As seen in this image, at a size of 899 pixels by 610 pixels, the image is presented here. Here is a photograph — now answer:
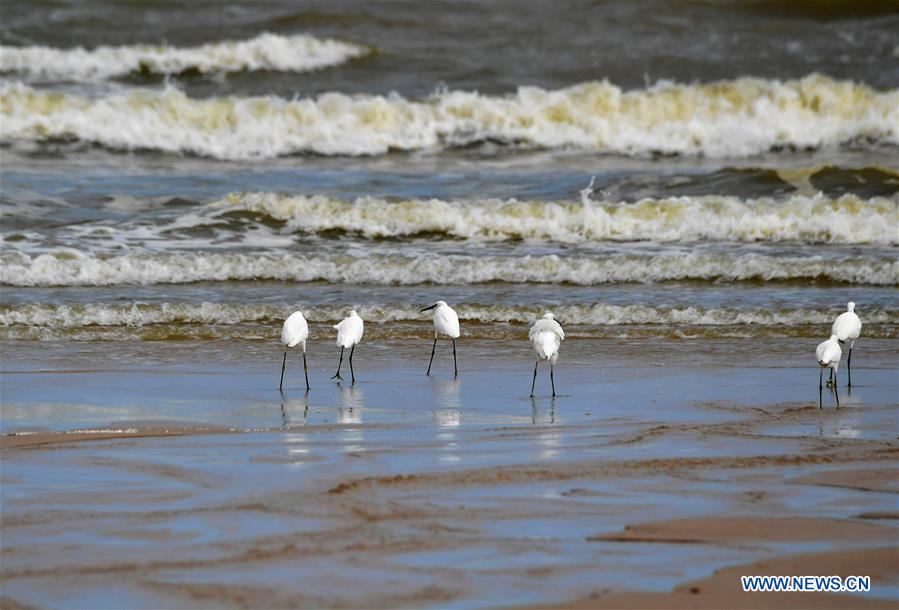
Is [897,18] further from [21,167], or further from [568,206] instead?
[21,167]

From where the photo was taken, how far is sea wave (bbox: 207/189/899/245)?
46.5 ft

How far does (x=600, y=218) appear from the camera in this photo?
14539mm

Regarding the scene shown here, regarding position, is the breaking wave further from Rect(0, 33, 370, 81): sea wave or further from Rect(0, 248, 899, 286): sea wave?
Rect(0, 33, 370, 81): sea wave

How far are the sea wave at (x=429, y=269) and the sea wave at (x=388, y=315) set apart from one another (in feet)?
4.02

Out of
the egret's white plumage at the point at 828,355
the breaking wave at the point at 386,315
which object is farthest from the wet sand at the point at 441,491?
the breaking wave at the point at 386,315

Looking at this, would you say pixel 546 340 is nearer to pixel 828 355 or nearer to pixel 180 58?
pixel 828 355

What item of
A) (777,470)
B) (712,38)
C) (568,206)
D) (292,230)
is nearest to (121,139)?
(292,230)

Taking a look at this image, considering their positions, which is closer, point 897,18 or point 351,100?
point 351,100

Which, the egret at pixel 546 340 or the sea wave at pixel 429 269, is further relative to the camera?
the sea wave at pixel 429 269

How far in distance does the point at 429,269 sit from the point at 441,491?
738 centimetres

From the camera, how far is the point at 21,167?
56.9ft

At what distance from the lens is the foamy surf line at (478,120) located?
64.0 ft

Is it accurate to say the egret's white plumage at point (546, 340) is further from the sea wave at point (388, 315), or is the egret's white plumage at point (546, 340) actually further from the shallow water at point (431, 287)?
the sea wave at point (388, 315)

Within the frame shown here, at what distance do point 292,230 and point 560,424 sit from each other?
8250 mm
